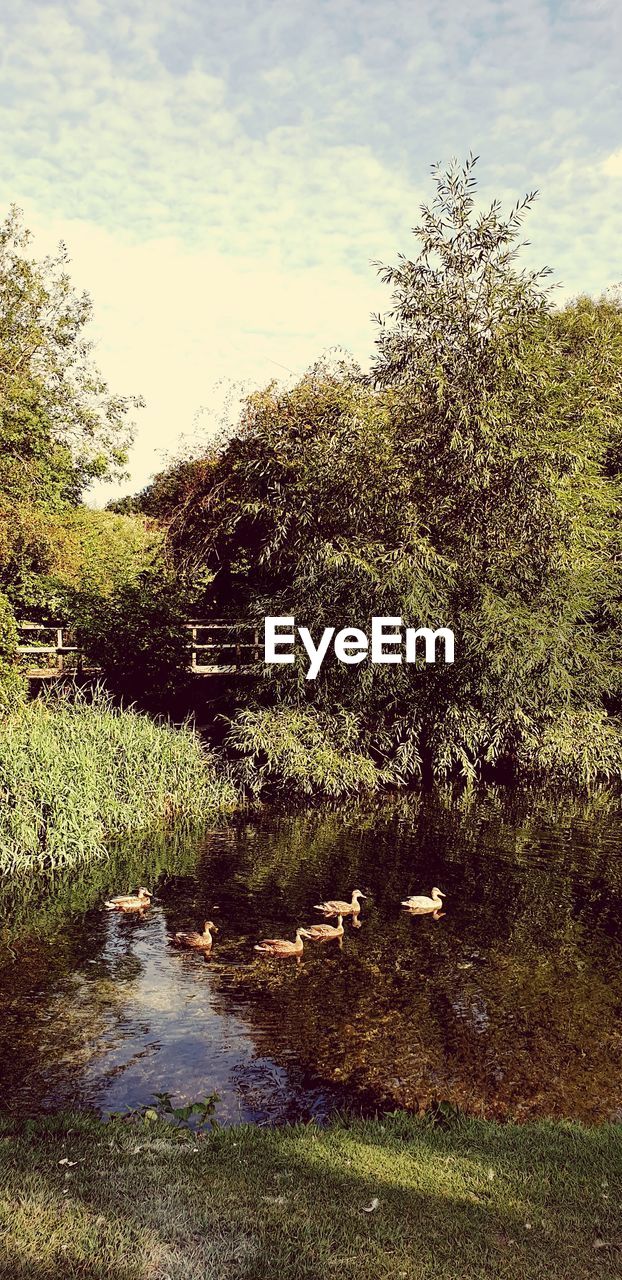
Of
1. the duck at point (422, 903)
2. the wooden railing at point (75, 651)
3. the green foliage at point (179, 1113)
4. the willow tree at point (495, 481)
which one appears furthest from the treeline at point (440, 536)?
the green foliage at point (179, 1113)

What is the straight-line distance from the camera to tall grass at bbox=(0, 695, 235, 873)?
540 inches

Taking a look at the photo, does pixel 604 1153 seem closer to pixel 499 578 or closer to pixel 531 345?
pixel 499 578

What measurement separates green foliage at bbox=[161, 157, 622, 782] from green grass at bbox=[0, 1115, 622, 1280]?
1316 cm

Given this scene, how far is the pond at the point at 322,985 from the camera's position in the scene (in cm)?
735

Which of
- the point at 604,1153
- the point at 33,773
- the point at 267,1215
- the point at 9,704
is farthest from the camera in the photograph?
the point at 9,704

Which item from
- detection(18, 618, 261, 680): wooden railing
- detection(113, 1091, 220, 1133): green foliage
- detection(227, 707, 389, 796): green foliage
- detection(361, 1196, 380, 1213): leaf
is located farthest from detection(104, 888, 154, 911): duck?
detection(18, 618, 261, 680): wooden railing

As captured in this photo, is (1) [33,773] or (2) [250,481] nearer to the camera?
(1) [33,773]

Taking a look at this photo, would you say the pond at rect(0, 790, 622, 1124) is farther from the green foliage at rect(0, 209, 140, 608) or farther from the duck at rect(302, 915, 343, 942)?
the green foliage at rect(0, 209, 140, 608)

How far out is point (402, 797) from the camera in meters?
19.5

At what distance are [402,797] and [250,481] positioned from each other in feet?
22.6

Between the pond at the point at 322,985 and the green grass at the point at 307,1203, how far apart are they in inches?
46.7

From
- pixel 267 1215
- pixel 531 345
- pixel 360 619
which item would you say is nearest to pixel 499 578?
pixel 360 619

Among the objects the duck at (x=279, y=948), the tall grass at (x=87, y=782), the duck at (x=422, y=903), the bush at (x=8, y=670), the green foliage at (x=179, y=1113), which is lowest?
the green foliage at (x=179, y=1113)

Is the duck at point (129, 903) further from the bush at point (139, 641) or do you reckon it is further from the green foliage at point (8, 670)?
the bush at point (139, 641)
